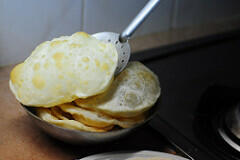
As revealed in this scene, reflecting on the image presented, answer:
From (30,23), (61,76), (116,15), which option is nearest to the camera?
(61,76)

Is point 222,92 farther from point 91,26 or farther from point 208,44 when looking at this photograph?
point 91,26

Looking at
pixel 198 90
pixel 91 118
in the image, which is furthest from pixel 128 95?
pixel 198 90

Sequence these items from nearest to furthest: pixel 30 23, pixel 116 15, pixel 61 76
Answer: pixel 61 76, pixel 30 23, pixel 116 15

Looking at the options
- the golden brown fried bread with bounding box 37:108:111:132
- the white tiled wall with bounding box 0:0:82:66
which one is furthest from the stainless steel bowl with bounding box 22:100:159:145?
the white tiled wall with bounding box 0:0:82:66

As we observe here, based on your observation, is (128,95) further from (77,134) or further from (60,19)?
(60,19)

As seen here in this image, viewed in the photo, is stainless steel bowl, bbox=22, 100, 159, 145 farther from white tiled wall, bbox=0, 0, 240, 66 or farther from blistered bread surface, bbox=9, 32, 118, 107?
white tiled wall, bbox=0, 0, 240, 66

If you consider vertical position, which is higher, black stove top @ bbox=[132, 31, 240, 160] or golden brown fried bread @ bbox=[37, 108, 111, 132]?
golden brown fried bread @ bbox=[37, 108, 111, 132]

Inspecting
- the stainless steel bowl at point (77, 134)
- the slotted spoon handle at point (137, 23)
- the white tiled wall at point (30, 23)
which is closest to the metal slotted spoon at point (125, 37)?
the slotted spoon handle at point (137, 23)
